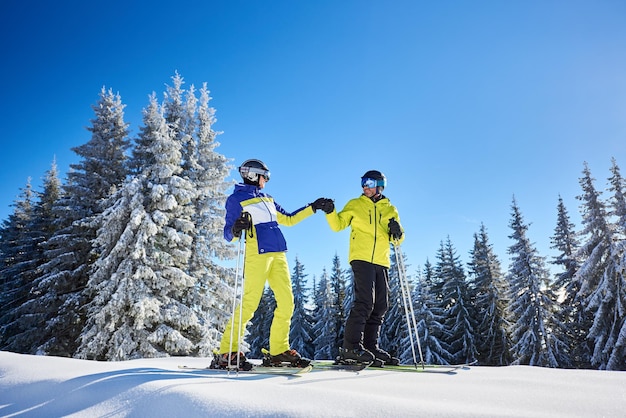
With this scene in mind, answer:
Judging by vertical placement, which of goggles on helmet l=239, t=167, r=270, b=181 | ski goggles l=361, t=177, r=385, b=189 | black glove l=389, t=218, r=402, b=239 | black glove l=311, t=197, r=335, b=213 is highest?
goggles on helmet l=239, t=167, r=270, b=181

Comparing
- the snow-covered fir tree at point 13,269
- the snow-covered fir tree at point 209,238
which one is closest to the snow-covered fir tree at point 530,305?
the snow-covered fir tree at point 209,238

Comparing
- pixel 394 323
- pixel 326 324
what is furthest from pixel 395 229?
pixel 326 324

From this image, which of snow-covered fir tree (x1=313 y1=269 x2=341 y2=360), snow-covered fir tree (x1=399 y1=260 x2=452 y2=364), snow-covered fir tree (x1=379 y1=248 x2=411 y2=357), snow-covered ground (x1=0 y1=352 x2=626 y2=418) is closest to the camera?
snow-covered ground (x1=0 y1=352 x2=626 y2=418)

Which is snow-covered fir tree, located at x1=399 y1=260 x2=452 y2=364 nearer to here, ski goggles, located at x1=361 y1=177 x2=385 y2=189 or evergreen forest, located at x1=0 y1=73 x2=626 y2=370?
evergreen forest, located at x1=0 y1=73 x2=626 y2=370

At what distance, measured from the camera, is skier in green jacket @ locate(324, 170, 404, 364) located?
459cm

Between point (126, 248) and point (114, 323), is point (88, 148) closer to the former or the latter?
point (126, 248)

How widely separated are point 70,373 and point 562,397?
373cm

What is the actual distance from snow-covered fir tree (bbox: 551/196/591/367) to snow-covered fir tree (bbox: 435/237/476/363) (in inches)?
276

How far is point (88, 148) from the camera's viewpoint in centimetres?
1859

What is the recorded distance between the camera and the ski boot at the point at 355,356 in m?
4.14

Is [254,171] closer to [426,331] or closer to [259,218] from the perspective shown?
[259,218]

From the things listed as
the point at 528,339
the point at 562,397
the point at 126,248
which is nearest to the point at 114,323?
the point at 126,248

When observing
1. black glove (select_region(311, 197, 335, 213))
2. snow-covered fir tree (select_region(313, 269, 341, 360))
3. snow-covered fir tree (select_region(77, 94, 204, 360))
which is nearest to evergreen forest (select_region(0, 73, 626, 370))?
snow-covered fir tree (select_region(77, 94, 204, 360))

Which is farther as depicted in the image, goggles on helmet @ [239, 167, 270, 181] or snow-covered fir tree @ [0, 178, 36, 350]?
snow-covered fir tree @ [0, 178, 36, 350]
